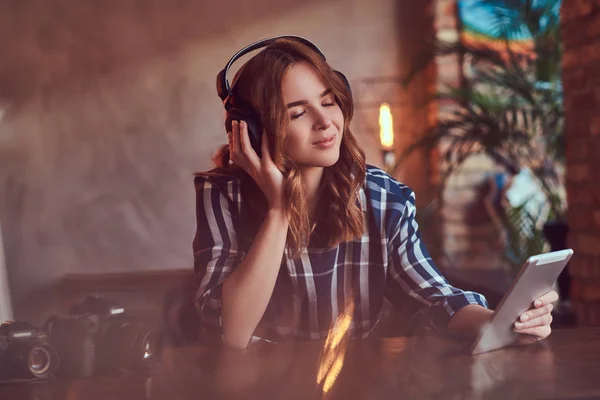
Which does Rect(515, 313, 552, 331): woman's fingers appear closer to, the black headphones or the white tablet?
the white tablet

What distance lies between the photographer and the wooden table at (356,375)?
26.1 inches

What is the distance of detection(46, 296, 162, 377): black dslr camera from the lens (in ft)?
2.36

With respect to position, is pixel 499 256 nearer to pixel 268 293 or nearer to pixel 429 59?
pixel 429 59

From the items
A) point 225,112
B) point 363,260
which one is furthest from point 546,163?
point 225,112

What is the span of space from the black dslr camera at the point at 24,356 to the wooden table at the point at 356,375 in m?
0.01

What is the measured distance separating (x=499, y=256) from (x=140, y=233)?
0.90 m

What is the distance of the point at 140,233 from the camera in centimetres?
106

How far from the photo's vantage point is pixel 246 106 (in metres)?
0.94

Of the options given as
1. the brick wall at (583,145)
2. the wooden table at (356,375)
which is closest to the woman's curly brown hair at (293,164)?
the wooden table at (356,375)

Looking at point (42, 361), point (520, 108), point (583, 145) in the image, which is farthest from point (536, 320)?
point (520, 108)

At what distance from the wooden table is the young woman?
0.22 ft

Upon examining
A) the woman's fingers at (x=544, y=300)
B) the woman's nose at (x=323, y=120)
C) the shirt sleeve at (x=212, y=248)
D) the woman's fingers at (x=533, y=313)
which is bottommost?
the woman's fingers at (x=533, y=313)

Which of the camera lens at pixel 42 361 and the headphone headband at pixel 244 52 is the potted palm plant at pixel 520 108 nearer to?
the headphone headband at pixel 244 52

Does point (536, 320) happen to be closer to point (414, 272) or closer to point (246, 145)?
point (414, 272)
